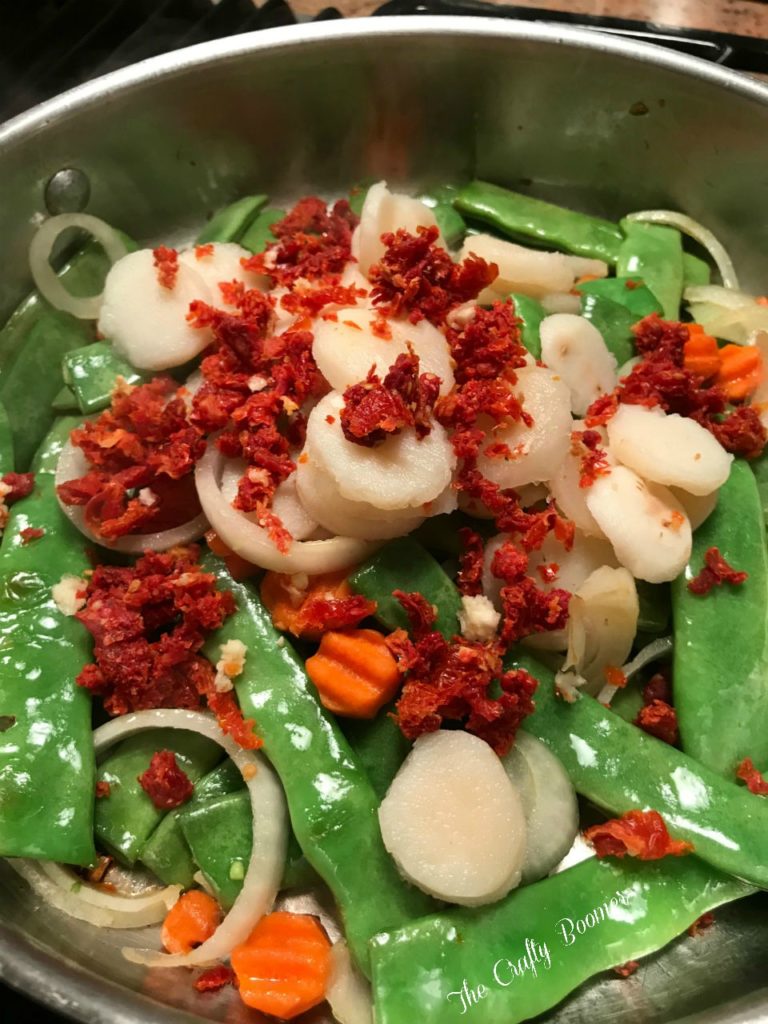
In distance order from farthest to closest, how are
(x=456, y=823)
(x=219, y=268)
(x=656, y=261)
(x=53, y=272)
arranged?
(x=656, y=261)
(x=53, y=272)
(x=219, y=268)
(x=456, y=823)

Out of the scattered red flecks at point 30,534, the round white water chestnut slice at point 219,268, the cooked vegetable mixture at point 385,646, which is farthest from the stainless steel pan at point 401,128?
the scattered red flecks at point 30,534

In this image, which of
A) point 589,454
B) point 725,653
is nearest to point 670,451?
point 589,454

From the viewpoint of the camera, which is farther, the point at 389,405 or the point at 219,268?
the point at 219,268

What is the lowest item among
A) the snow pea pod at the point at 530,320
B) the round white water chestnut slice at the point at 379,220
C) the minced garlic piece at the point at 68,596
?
the minced garlic piece at the point at 68,596

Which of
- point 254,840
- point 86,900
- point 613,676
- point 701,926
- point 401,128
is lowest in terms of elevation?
point 701,926

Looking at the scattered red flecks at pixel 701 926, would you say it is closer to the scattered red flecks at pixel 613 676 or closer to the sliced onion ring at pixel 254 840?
the scattered red flecks at pixel 613 676

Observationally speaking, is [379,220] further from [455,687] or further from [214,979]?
[214,979]

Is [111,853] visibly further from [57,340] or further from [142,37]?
[142,37]
